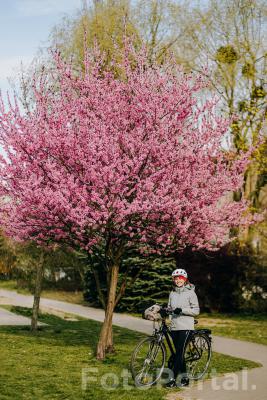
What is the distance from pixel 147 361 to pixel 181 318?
77 centimetres

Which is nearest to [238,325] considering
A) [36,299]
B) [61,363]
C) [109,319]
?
[36,299]

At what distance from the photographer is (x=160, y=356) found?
8.54 metres

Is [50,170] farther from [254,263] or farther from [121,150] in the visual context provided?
[254,263]

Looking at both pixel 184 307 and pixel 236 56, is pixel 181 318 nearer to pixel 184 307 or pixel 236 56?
pixel 184 307

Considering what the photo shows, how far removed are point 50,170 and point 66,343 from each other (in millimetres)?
3958

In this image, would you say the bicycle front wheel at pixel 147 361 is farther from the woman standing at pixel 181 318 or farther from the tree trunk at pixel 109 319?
the tree trunk at pixel 109 319

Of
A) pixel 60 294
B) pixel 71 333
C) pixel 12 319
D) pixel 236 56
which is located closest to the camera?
Answer: pixel 71 333

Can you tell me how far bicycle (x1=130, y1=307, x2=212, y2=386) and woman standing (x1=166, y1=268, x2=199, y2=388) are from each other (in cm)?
10

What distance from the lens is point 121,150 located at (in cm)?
1070

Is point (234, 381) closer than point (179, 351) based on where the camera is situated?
No

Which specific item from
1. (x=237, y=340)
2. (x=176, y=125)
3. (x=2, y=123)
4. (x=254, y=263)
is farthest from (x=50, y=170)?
(x=254, y=263)

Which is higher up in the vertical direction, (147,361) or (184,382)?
(147,361)

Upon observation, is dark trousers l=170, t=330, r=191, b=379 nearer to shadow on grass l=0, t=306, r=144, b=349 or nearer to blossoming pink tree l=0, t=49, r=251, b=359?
blossoming pink tree l=0, t=49, r=251, b=359

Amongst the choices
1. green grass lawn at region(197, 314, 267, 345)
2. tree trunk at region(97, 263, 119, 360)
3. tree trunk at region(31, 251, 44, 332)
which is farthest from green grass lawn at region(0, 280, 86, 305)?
tree trunk at region(97, 263, 119, 360)
